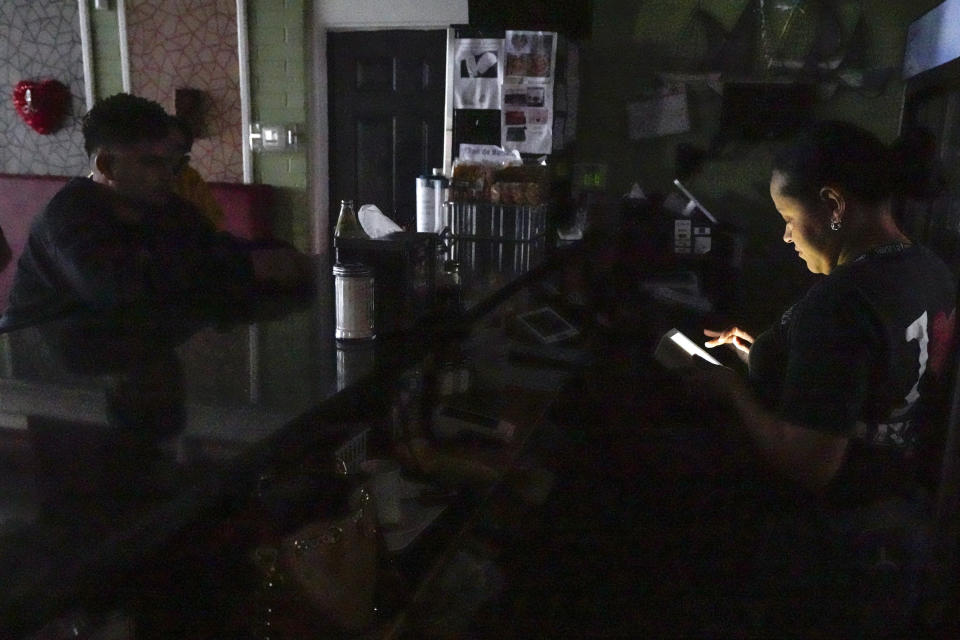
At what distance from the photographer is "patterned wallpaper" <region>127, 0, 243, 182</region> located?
13.7 feet

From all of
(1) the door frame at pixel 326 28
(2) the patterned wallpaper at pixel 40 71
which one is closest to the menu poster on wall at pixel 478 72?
(1) the door frame at pixel 326 28

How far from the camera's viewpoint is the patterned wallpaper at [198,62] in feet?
13.7

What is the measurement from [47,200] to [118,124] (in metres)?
2.43

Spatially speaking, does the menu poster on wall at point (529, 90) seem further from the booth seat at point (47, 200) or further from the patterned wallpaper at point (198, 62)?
the patterned wallpaper at point (198, 62)

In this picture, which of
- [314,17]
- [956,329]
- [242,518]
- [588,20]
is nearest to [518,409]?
[242,518]

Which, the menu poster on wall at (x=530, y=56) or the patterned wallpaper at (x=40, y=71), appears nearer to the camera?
the menu poster on wall at (x=530, y=56)

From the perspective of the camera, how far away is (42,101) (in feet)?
14.4

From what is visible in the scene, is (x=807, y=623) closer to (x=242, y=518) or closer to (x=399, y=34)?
(x=242, y=518)

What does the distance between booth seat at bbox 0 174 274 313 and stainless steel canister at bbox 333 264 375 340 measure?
2.94m

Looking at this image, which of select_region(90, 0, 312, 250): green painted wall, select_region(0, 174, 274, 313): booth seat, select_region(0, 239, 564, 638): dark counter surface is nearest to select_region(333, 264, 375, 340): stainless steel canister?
select_region(0, 239, 564, 638): dark counter surface

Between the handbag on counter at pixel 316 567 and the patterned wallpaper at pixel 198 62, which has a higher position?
the patterned wallpaper at pixel 198 62

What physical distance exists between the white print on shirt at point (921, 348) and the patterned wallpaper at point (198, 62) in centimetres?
375

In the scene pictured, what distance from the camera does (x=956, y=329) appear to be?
6.13 feet

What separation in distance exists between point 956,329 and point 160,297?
6.34 feet
